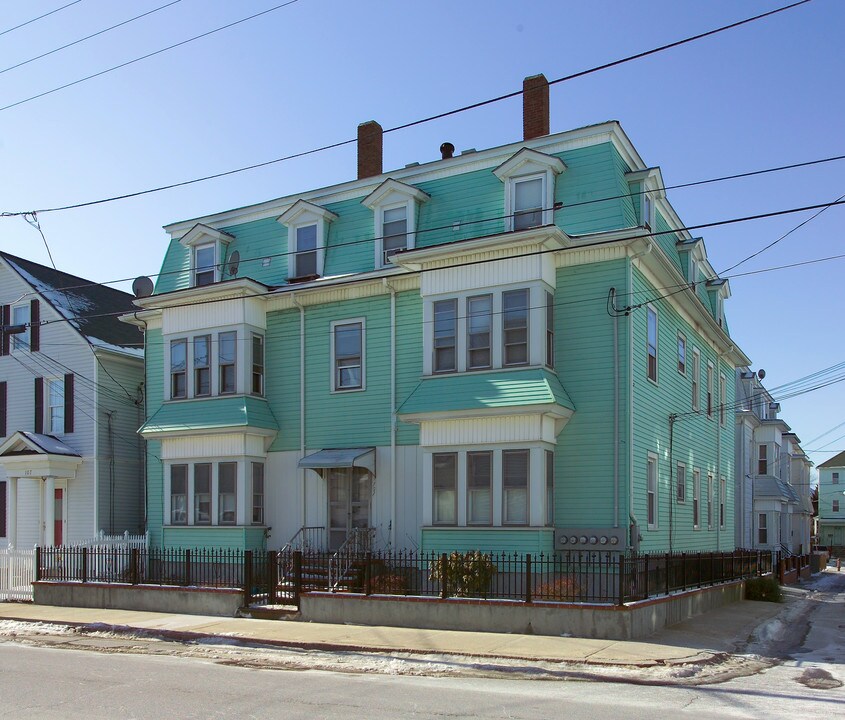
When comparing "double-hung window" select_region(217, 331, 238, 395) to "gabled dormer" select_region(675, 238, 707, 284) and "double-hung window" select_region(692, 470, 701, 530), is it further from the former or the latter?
"double-hung window" select_region(692, 470, 701, 530)

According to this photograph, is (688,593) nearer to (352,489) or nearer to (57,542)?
(352,489)

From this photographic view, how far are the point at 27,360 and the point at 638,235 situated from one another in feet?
69.9

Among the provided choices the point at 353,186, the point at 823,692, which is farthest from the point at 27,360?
the point at 823,692

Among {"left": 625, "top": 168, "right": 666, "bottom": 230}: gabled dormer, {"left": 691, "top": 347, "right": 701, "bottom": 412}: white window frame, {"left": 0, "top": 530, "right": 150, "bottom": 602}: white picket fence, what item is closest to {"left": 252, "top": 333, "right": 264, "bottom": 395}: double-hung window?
{"left": 0, "top": 530, "right": 150, "bottom": 602}: white picket fence

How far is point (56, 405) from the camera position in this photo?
98.1 feet

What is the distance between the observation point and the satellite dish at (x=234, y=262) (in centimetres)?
2580

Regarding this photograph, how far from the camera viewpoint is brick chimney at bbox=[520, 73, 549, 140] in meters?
22.8

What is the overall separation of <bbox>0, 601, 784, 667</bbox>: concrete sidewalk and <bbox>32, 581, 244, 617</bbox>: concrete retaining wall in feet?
1.25

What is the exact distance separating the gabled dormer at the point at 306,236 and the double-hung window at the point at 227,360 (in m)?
2.30

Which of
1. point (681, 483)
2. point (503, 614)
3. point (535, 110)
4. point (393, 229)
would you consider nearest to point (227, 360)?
point (393, 229)

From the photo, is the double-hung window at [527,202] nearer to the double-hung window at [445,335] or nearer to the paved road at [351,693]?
the double-hung window at [445,335]

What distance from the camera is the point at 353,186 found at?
24.6 meters

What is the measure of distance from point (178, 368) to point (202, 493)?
3.57 m

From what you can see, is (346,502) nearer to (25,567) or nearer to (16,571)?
(25,567)
